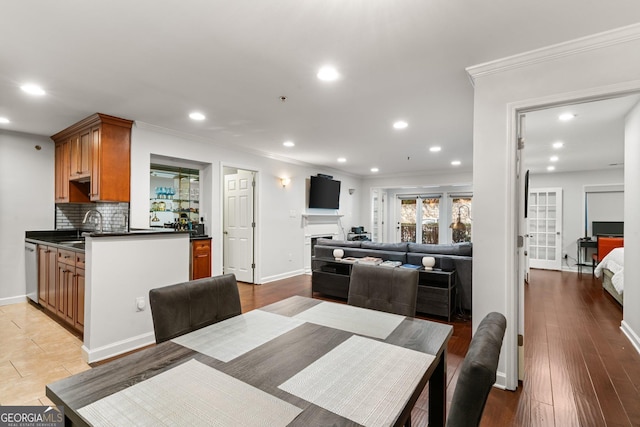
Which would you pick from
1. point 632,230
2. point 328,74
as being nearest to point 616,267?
point 632,230

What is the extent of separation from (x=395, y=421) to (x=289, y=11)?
192cm

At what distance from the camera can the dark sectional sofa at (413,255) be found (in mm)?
3859

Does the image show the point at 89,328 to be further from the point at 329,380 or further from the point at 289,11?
the point at 289,11

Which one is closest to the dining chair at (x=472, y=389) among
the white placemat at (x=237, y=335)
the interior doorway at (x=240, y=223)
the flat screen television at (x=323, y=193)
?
the white placemat at (x=237, y=335)

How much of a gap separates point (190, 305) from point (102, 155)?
2902 millimetres

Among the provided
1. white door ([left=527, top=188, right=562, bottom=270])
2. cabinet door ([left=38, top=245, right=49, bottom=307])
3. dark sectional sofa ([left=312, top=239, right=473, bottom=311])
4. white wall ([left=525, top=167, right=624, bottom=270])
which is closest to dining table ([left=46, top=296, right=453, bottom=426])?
dark sectional sofa ([left=312, top=239, right=473, bottom=311])

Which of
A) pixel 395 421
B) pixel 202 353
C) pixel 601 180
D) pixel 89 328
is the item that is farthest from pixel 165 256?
pixel 601 180

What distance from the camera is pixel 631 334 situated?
3107 millimetres

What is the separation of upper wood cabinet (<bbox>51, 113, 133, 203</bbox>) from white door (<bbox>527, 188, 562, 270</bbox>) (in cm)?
807

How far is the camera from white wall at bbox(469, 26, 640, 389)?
201 cm

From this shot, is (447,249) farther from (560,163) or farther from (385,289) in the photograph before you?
(560,163)

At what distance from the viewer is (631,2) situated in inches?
64.1

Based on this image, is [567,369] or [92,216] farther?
[92,216]

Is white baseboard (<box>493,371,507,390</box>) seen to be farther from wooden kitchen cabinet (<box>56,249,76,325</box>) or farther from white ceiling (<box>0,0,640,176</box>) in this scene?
wooden kitchen cabinet (<box>56,249,76,325</box>)
